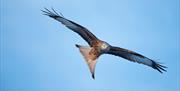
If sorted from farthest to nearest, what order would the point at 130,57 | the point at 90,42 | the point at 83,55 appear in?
1. the point at 130,57
2. the point at 90,42
3. the point at 83,55

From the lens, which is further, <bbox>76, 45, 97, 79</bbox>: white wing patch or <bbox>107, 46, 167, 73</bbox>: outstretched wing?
<bbox>107, 46, 167, 73</bbox>: outstretched wing

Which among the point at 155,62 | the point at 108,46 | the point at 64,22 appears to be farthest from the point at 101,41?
the point at 155,62

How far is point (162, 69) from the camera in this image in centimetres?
1545

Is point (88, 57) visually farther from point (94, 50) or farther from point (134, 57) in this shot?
point (134, 57)

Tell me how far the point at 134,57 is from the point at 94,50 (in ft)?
6.82

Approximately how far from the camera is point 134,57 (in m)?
15.4

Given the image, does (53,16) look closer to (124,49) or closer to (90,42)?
(90,42)

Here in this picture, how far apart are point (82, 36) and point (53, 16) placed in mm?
1119

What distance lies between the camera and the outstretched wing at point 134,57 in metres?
14.7

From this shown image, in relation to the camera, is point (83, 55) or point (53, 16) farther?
point (53, 16)

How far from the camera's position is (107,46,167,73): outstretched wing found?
14727 millimetres

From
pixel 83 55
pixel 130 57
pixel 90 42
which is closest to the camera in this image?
pixel 83 55

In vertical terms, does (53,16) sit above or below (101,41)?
above

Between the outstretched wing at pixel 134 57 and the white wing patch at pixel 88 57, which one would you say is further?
the outstretched wing at pixel 134 57
